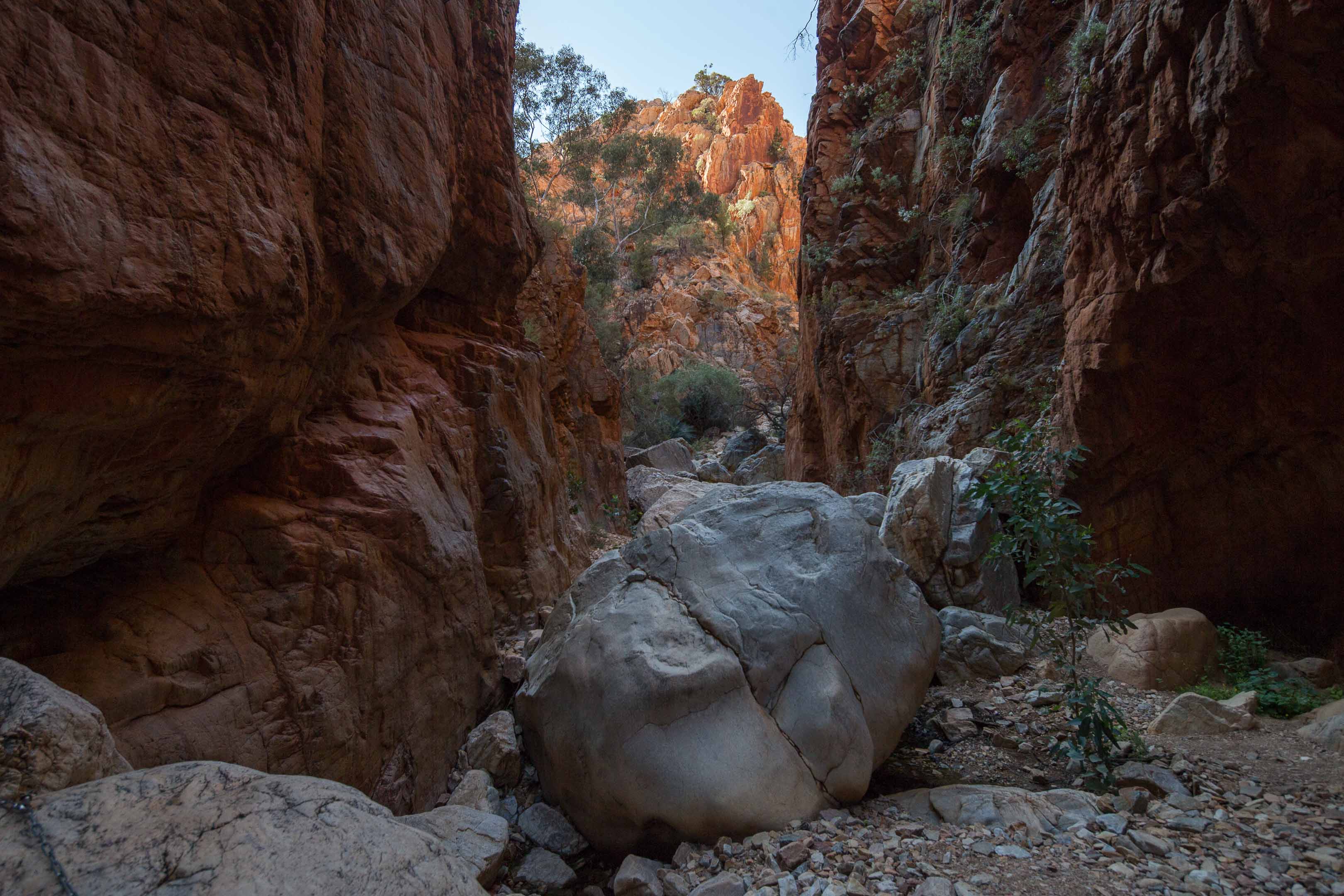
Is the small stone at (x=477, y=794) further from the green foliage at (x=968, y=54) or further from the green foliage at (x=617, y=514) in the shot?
the green foliage at (x=968, y=54)

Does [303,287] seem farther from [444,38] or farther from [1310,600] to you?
[1310,600]

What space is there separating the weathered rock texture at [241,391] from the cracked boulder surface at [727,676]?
103 centimetres

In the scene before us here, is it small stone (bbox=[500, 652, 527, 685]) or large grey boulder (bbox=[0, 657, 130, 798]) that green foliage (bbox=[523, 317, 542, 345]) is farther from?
large grey boulder (bbox=[0, 657, 130, 798])

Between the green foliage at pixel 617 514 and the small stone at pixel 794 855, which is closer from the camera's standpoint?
the small stone at pixel 794 855

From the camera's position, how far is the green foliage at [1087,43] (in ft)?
21.7

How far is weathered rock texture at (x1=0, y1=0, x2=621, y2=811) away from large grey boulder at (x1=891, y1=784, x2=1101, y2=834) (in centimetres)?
295

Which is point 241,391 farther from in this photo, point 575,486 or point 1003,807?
point 575,486

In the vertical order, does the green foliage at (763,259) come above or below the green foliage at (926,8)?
above

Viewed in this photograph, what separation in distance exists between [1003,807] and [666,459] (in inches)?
564

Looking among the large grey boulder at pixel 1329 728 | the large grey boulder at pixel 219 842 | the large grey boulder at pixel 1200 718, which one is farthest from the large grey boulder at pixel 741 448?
the large grey boulder at pixel 219 842

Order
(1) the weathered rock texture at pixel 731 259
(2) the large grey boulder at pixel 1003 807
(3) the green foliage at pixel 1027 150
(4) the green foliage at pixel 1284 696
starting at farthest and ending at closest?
→ 1. (1) the weathered rock texture at pixel 731 259
2. (3) the green foliage at pixel 1027 150
3. (4) the green foliage at pixel 1284 696
4. (2) the large grey boulder at pixel 1003 807

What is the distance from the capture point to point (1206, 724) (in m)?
4.02

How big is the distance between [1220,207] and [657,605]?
5235mm

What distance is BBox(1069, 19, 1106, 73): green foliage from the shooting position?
21.7ft
